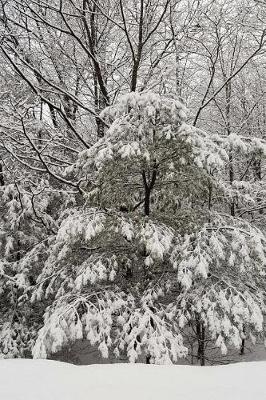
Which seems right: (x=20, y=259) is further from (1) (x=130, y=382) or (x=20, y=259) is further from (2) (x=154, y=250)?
(1) (x=130, y=382)

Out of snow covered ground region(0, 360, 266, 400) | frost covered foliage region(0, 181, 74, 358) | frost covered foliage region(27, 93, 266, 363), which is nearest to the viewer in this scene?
snow covered ground region(0, 360, 266, 400)

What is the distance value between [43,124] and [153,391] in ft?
21.7

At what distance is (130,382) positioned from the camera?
8.98ft

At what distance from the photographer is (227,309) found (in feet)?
16.7

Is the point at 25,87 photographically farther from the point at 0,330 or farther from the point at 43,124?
the point at 0,330

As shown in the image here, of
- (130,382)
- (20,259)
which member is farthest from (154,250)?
(20,259)

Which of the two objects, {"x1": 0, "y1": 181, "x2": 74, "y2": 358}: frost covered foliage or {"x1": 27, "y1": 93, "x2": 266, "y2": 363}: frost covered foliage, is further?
{"x1": 0, "y1": 181, "x2": 74, "y2": 358}: frost covered foliage

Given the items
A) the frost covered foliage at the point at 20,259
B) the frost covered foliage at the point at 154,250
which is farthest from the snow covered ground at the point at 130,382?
the frost covered foliage at the point at 20,259

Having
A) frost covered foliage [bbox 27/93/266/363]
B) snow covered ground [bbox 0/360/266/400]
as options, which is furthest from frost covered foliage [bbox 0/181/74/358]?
snow covered ground [bbox 0/360/266/400]

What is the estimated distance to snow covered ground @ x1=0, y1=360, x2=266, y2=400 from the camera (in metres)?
2.53

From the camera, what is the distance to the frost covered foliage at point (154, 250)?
514 cm

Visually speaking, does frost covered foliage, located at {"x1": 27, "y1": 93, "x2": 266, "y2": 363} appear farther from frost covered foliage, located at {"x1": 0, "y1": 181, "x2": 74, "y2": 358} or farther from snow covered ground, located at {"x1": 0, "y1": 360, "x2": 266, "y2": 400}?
snow covered ground, located at {"x1": 0, "y1": 360, "x2": 266, "y2": 400}

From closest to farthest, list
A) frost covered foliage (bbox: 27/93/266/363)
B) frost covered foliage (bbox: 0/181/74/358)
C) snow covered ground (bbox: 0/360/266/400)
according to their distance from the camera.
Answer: snow covered ground (bbox: 0/360/266/400) < frost covered foliage (bbox: 27/93/266/363) < frost covered foliage (bbox: 0/181/74/358)

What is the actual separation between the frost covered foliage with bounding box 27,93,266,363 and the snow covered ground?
2.03 meters
